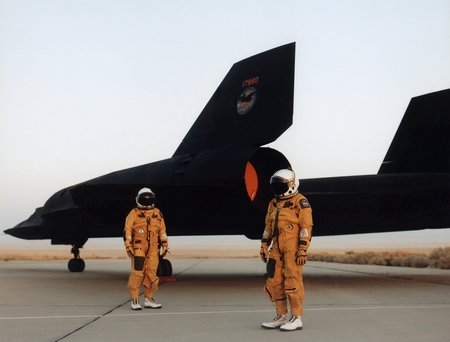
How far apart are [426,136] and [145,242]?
5.76 metres

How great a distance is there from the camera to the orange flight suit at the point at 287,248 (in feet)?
17.0

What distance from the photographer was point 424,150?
10.1m

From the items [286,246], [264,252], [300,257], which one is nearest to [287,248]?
[286,246]

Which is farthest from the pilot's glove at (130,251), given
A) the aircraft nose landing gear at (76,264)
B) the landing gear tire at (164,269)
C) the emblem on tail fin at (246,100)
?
the aircraft nose landing gear at (76,264)

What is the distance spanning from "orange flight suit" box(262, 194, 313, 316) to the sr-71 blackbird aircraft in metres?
2.77

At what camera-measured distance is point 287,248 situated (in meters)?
5.25

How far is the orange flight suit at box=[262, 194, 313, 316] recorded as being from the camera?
520cm

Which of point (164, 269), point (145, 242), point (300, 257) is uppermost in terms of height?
point (300, 257)

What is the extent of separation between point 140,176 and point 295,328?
5921mm

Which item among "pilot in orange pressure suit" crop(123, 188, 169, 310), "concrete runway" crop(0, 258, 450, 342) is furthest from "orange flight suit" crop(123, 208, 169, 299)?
"concrete runway" crop(0, 258, 450, 342)

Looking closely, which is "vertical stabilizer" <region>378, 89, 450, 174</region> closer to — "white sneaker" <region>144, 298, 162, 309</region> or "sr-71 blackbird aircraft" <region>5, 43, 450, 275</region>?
"sr-71 blackbird aircraft" <region>5, 43, 450, 275</region>

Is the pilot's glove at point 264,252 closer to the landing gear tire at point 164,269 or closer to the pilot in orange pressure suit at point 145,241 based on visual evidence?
the pilot in orange pressure suit at point 145,241

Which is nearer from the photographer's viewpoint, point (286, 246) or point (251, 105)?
point (286, 246)

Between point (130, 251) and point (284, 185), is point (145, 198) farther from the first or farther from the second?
point (284, 185)
